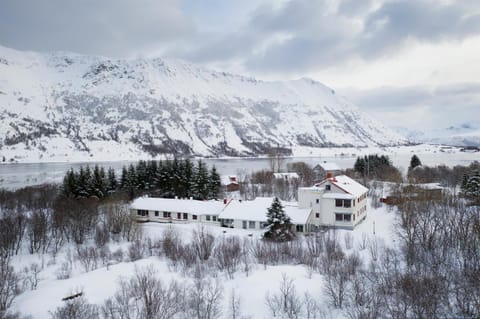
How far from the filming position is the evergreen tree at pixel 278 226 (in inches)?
1612

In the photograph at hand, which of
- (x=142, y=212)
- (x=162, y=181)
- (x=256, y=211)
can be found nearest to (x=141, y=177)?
(x=162, y=181)

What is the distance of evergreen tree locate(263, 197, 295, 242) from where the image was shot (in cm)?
4094

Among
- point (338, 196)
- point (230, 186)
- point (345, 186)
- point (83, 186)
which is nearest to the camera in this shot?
point (338, 196)

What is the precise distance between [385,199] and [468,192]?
12757mm

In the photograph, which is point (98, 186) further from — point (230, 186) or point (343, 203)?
point (343, 203)

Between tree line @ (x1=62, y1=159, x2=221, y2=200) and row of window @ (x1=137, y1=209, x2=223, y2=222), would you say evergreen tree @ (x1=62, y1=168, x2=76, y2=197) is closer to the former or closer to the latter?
tree line @ (x1=62, y1=159, x2=221, y2=200)

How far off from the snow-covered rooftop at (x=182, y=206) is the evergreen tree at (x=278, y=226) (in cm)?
1213

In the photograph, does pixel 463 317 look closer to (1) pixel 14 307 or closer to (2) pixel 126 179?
(1) pixel 14 307

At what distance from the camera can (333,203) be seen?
47906 mm

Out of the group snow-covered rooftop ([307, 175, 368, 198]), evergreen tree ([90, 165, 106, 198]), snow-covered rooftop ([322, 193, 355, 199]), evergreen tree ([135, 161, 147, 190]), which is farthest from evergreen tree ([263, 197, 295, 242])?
evergreen tree ([135, 161, 147, 190])

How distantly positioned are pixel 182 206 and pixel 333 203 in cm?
2288

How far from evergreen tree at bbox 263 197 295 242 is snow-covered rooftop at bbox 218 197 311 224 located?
14.2 ft

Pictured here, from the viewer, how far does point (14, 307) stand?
24234 mm

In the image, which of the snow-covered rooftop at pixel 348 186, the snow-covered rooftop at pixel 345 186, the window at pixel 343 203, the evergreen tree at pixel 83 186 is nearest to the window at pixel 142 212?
the evergreen tree at pixel 83 186
